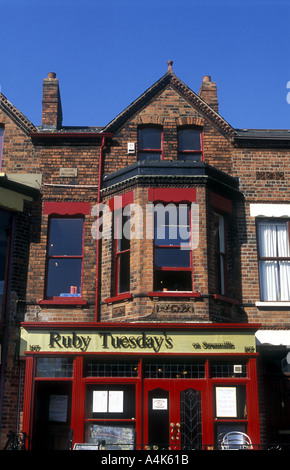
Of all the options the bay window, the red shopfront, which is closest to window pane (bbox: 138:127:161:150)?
the bay window

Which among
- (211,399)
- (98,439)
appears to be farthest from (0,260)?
(211,399)

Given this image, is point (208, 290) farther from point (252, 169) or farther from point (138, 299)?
point (252, 169)

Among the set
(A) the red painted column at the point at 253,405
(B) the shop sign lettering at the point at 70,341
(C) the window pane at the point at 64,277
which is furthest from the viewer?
(C) the window pane at the point at 64,277

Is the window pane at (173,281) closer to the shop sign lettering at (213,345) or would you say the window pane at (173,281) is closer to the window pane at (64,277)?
the shop sign lettering at (213,345)

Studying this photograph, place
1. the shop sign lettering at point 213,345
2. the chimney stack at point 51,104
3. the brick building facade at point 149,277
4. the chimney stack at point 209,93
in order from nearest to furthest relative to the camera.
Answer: the brick building facade at point 149,277, the shop sign lettering at point 213,345, the chimney stack at point 51,104, the chimney stack at point 209,93

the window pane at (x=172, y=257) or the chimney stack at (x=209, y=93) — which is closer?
the window pane at (x=172, y=257)

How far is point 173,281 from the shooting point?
47.4 feet

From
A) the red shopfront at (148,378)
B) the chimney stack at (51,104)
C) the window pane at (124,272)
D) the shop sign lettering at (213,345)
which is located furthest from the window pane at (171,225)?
the chimney stack at (51,104)

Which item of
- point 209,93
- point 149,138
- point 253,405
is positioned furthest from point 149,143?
point 253,405

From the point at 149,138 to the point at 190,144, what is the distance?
1205 mm

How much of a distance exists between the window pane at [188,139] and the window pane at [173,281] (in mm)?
4057

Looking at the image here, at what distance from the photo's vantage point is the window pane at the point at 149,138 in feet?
54.9
